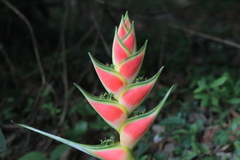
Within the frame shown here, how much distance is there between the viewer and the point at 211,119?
1.82m

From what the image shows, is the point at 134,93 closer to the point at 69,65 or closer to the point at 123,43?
the point at 123,43

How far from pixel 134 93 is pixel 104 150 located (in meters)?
0.18

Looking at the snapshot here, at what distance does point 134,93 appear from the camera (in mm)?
838

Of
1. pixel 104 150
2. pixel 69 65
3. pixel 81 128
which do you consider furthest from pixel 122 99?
pixel 69 65

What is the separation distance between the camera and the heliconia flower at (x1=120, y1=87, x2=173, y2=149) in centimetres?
82

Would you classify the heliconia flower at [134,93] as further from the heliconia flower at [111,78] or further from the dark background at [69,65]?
the dark background at [69,65]

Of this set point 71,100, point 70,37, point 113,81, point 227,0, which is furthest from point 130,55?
point 227,0

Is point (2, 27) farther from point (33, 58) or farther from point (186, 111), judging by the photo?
point (186, 111)

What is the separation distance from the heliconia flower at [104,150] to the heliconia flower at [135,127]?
0.08ft

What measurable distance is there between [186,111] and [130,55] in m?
1.09

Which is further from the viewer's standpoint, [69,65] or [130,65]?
[69,65]

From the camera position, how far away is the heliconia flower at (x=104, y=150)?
2.68ft

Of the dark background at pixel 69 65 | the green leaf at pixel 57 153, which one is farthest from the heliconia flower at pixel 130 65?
the dark background at pixel 69 65

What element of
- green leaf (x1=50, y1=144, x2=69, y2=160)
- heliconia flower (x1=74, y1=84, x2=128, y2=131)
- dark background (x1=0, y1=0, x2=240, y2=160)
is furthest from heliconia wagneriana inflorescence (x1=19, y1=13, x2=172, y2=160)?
dark background (x1=0, y1=0, x2=240, y2=160)
